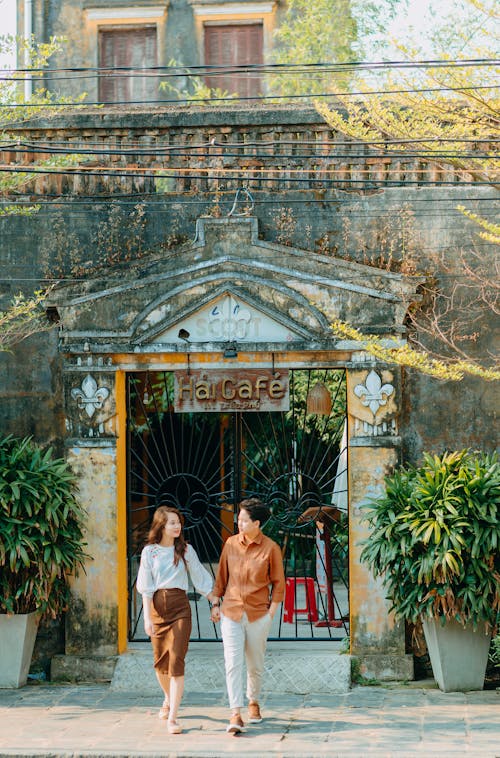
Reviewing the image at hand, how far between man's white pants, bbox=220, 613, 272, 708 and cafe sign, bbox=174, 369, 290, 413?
234 cm

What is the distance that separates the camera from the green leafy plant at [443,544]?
9.59m

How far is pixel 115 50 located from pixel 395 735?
51.7ft

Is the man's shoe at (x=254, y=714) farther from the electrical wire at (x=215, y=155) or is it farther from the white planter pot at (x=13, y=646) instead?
the electrical wire at (x=215, y=155)

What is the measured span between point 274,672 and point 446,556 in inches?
78.2

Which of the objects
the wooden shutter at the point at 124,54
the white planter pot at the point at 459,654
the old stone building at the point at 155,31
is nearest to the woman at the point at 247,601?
the white planter pot at the point at 459,654

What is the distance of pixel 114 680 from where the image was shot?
411 inches

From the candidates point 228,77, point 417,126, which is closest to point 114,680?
point 417,126

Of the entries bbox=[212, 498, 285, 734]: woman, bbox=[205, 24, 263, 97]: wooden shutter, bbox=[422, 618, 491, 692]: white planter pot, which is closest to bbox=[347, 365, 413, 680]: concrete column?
bbox=[422, 618, 491, 692]: white planter pot

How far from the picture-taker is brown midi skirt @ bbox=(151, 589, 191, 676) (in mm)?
8945

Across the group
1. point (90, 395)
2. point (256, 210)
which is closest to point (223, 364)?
point (90, 395)

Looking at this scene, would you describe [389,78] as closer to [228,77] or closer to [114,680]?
[114,680]

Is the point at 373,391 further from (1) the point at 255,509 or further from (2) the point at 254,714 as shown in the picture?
(2) the point at 254,714

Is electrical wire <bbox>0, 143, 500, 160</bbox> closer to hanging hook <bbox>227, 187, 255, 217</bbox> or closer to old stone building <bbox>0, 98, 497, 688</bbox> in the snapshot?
old stone building <bbox>0, 98, 497, 688</bbox>

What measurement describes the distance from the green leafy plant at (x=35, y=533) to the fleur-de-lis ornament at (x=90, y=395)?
568mm
